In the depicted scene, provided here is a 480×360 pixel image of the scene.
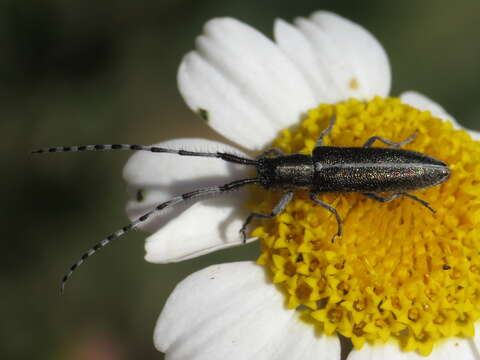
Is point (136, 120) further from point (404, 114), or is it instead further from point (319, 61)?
point (404, 114)

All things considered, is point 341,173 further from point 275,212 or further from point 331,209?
point 275,212

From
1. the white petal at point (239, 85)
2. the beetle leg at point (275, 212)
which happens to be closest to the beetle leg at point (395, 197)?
the beetle leg at point (275, 212)

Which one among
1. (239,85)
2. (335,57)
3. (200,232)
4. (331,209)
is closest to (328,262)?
(331,209)

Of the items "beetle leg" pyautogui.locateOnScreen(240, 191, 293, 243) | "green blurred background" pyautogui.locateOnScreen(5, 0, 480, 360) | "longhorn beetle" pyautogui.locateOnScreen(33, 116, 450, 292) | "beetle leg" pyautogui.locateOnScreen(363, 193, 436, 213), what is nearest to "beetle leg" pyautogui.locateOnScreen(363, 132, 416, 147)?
"longhorn beetle" pyautogui.locateOnScreen(33, 116, 450, 292)

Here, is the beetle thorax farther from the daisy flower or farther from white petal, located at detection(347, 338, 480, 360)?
white petal, located at detection(347, 338, 480, 360)

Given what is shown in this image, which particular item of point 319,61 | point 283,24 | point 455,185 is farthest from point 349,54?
point 455,185

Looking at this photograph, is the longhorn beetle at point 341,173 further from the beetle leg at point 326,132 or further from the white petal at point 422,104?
the white petal at point 422,104
